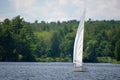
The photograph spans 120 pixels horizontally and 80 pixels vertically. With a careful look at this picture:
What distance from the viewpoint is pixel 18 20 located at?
189m

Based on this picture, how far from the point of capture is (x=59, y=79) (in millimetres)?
72500

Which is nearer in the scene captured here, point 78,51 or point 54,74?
point 54,74

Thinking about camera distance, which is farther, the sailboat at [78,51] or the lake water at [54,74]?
the sailboat at [78,51]

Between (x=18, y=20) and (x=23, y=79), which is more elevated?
(x=18, y=20)

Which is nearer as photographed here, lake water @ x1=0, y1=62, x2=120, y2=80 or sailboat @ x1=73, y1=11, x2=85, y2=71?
lake water @ x1=0, y1=62, x2=120, y2=80

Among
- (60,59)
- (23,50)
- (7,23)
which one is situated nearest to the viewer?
(23,50)

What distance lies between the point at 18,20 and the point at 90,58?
111 feet

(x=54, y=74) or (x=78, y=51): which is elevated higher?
(x=78, y=51)

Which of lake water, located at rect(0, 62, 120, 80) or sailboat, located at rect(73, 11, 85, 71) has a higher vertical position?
sailboat, located at rect(73, 11, 85, 71)

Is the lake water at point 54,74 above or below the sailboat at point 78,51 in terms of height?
below

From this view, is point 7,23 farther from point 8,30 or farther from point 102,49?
point 102,49

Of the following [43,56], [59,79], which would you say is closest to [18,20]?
[43,56]

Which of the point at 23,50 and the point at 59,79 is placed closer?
the point at 59,79

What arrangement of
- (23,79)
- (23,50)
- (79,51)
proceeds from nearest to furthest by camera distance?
1. (23,79)
2. (79,51)
3. (23,50)
